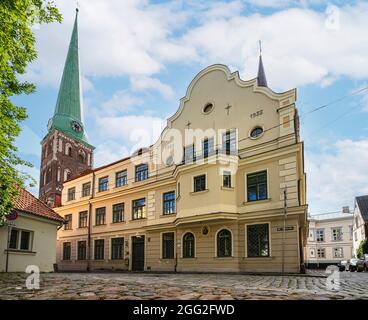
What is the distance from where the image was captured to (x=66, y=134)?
55.0 meters

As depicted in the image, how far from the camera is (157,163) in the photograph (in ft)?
85.3

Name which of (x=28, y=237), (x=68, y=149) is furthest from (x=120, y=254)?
(x=68, y=149)

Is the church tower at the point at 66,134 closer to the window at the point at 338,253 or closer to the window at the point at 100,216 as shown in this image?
the window at the point at 100,216

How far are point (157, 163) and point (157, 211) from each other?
359 cm

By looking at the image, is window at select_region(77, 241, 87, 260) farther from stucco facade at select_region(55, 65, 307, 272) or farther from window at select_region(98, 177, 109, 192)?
window at select_region(98, 177, 109, 192)

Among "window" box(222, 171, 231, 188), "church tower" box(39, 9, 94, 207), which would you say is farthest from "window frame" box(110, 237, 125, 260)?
"church tower" box(39, 9, 94, 207)

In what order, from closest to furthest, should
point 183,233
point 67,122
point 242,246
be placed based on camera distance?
point 242,246, point 183,233, point 67,122

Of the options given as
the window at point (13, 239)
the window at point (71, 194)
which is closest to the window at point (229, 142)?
the window at point (13, 239)

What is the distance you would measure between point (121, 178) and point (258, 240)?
14021 millimetres

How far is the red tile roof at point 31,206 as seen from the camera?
702 inches

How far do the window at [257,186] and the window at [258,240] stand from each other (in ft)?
5.24

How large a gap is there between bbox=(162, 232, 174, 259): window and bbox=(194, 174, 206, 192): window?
13.9 feet
